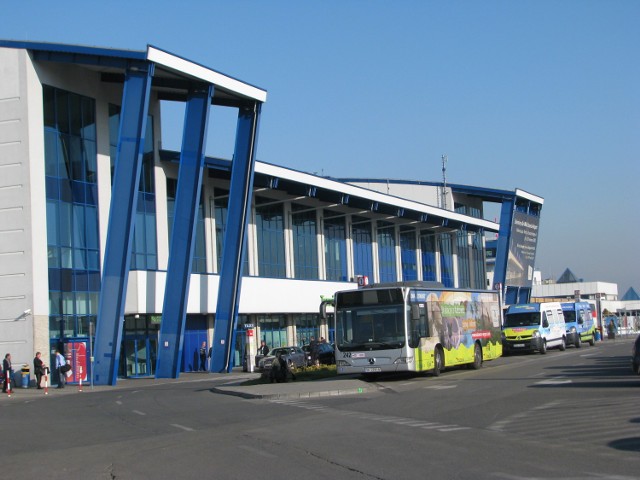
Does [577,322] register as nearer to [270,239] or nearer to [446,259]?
[270,239]

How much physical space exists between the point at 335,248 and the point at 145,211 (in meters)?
20.5

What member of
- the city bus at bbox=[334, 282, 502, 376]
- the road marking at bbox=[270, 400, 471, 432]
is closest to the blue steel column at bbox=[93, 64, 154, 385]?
the city bus at bbox=[334, 282, 502, 376]

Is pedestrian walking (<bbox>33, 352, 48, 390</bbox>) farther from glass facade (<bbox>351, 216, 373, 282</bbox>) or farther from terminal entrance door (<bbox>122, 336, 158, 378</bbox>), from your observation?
glass facade (<bbox>351, 216, 373, 282</bbox>)

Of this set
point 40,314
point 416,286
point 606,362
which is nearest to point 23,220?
point 40,314

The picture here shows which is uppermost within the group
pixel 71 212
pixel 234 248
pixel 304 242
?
pixel 304 242

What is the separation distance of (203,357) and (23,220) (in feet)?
48.2

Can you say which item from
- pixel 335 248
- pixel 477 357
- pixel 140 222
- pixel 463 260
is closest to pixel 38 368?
pixel 140 222

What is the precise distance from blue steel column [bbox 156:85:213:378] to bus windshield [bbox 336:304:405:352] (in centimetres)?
1696

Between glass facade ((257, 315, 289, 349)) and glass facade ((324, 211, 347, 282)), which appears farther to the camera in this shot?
glass facade ((324, 211, 347, 282))

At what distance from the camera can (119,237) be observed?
38.8 meters

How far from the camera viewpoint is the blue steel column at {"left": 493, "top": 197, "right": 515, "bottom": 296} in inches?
3004

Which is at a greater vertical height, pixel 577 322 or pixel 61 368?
pixel 577 322

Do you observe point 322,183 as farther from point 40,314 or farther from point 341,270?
point 40,314

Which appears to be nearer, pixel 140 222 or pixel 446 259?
pixel 140 222
